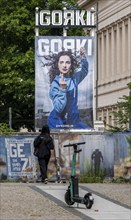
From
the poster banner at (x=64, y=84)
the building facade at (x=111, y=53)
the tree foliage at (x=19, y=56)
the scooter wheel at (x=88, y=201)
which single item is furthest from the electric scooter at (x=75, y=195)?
the building facade at (x=111, y=53)

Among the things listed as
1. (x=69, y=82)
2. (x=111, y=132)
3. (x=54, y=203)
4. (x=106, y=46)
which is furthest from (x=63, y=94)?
(x=106, y=46)

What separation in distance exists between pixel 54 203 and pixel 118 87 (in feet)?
196

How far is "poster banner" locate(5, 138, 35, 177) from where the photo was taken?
36031mm

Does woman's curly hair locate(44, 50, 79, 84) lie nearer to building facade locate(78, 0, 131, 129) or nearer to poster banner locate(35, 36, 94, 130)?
poster banner locate(35, 36, 94, 130)

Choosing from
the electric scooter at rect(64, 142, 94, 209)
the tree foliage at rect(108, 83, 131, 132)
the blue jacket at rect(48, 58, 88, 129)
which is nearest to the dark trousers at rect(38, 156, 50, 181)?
the tree foliage at rect(108, 83, 131, 132)

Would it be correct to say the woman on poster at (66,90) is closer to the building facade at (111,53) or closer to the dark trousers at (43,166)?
the dark trousers at (43,166)

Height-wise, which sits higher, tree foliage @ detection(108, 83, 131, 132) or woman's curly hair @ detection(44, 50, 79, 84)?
woman's curly hair @ detection(44, 50, 79, 84)

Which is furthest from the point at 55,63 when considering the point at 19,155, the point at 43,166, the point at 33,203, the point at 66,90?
the point at 33,203

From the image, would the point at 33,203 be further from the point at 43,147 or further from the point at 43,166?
the point at 43,147

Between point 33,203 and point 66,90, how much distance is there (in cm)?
1955

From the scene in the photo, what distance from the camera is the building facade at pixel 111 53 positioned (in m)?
82.4

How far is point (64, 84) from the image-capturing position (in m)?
A: 43.8

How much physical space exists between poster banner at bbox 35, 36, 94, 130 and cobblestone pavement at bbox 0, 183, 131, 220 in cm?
1216

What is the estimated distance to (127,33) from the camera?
8275 centimetres
